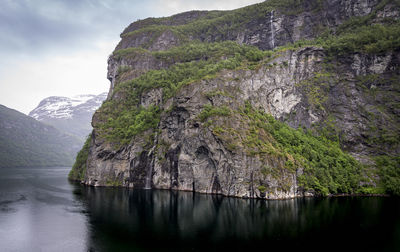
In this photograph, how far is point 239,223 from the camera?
38438 mm

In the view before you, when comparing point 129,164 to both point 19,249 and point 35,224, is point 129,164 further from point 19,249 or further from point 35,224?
point 19,249

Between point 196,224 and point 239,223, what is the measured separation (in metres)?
5.91

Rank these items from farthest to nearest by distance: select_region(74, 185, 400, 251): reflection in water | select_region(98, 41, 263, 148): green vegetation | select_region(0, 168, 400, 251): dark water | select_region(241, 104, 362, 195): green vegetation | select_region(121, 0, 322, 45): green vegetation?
select_region(121, 0, 322, 45): green vegetation, select_region(98, 41, 263, 148): green vegetation, select_region(241, 104, 362, 195): green vegetation, select_region(74, 185, 400, 251): reflection in water, select_region(0, 168, 400, 251): dark water

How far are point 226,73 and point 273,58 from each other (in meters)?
17.6

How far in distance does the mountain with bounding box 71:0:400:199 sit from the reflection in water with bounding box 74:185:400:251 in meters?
7.28

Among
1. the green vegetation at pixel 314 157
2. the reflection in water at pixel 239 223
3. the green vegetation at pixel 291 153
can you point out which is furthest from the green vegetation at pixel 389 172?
the green vegetation at pixel 314 157

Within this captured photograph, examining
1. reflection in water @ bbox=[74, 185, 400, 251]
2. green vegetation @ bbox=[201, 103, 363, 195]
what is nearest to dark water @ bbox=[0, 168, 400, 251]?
reflection in water @ bbox=[74, 185, 400, 251]

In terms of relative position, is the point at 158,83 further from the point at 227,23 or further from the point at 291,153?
the point at 227,23

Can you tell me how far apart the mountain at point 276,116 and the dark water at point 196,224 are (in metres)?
7.17

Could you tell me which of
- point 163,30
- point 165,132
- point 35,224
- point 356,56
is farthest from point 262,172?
point 163,30

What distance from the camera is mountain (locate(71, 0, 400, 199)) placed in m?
60.3

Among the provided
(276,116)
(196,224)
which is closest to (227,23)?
(276,116)

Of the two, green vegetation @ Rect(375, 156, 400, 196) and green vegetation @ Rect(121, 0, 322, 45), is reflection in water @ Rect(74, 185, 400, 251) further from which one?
green vegetation @ Rect(121, 0, 322, 45)

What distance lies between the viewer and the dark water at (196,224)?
29953 millimetres
